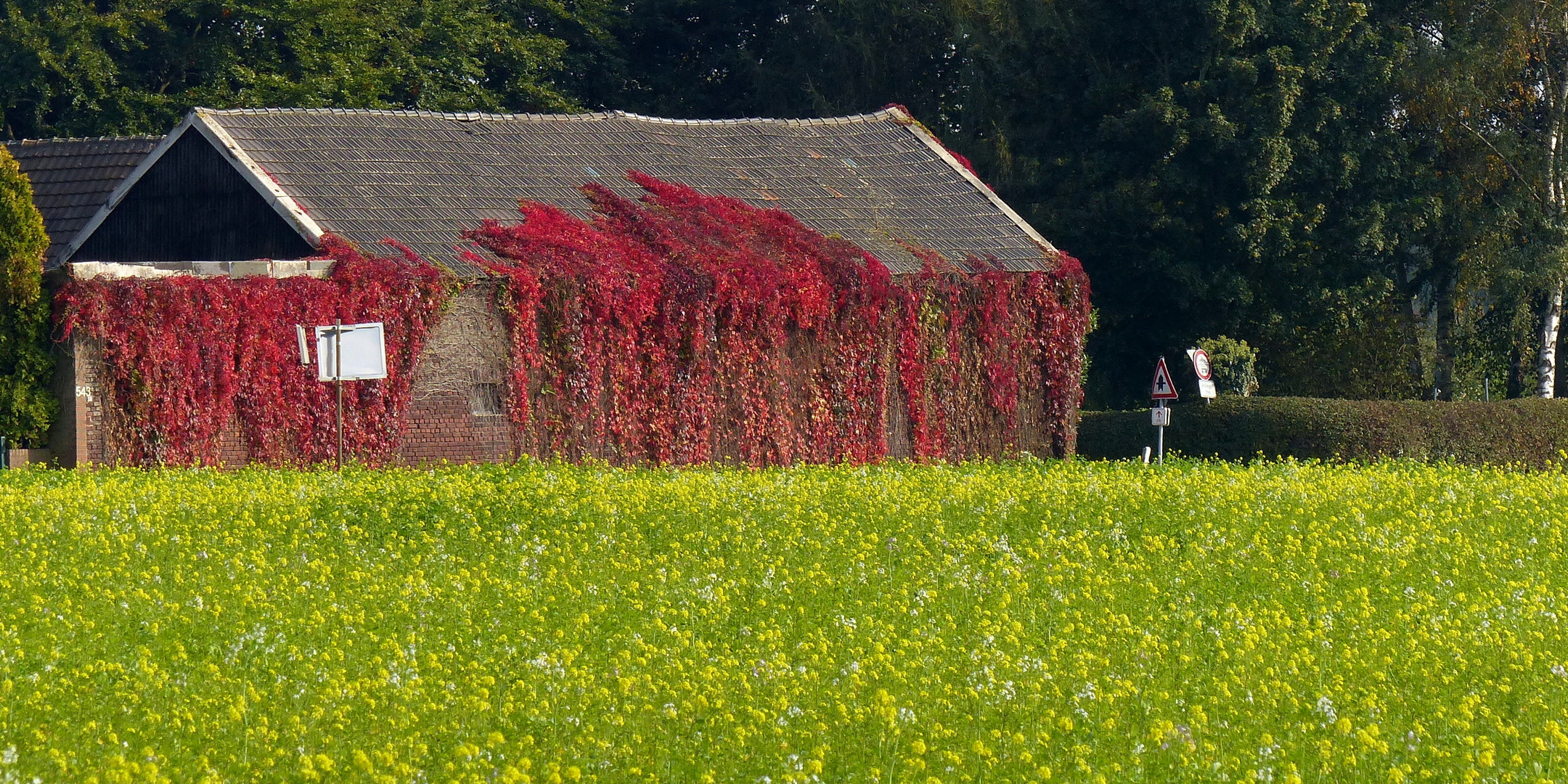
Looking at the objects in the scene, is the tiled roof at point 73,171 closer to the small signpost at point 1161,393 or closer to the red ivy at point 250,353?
the red ivy at point 250,353

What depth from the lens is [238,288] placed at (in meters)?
22.2

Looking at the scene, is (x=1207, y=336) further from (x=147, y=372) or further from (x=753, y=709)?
(x=753, y=709)

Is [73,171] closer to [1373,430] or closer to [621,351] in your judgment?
[621,351]

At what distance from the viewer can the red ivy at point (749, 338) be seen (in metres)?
25.0

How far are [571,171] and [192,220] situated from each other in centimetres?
582

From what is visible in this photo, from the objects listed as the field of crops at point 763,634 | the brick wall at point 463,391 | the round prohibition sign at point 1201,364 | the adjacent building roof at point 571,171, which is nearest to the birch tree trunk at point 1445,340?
the round prohibition sign at point 1201,364

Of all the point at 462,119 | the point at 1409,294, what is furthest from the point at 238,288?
the point at 1409,294

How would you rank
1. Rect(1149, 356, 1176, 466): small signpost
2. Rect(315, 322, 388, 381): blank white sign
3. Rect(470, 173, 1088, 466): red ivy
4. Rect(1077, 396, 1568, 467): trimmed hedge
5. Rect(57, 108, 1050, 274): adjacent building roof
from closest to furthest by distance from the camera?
Rect(315, 322, 388, 381): blank white sign, Rect(470, 173, 1088, 466): red ivy, Rect(57, 108, 1050, 274): adjacent building roof, Rect(1149, 356, 1176, 466): small signpost, Rect(1077, 396, 1568, 467): trimmed hedge

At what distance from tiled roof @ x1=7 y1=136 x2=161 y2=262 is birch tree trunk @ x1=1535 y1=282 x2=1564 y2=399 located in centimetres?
2803

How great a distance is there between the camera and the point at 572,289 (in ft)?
81.6

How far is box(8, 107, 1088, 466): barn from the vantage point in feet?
72.8

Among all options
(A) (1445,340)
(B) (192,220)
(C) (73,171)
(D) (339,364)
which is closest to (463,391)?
(D) (339,364)

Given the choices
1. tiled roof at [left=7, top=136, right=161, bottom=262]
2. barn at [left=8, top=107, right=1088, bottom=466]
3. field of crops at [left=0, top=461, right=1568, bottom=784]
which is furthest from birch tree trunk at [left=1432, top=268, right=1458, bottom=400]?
tiled roof at [left=7, top=136, right=161, bottom=262]

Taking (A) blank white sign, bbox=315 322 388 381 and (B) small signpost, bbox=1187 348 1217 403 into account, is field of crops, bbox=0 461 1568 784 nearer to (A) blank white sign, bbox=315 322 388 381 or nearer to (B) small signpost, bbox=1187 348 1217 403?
(A) blank white sign, bbox=315 322 388 381
